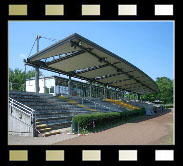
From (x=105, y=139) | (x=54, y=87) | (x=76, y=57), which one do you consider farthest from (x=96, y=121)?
(x=54, y=87)

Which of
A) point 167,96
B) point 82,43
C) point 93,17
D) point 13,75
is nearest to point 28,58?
point 82,43

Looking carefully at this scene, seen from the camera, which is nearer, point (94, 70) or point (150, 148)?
point (150, 148)

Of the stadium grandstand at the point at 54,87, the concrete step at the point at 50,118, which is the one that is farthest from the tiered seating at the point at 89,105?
the concrete step at the point at 50,118

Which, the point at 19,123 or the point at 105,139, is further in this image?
the point at 19,123

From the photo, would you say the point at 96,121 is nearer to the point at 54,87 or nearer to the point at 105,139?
the point at 105,139

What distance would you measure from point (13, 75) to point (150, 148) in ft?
205

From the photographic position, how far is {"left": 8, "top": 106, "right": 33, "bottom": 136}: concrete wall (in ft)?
35.7

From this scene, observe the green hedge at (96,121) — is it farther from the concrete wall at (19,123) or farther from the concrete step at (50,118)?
the concrete wall at (19,123)

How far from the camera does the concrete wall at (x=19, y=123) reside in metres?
10.9

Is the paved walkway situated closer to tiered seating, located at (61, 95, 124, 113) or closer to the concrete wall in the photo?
the concrete wall

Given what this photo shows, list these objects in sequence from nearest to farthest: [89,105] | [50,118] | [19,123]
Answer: [19,123] → [50,118] → [89,105]

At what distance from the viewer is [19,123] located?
441 inches
